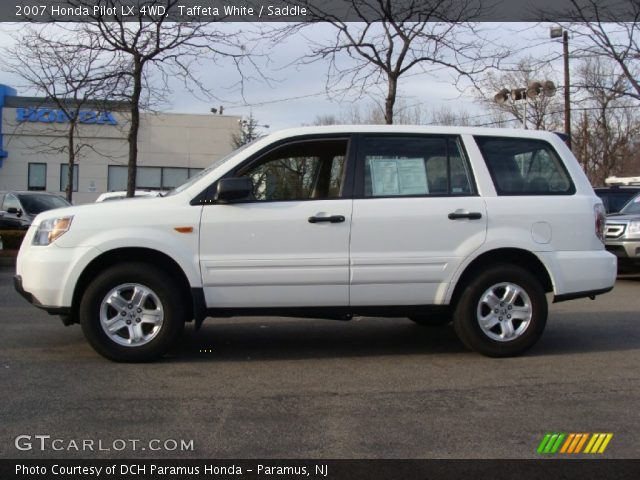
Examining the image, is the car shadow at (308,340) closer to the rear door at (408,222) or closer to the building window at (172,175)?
the rear door at (408,222)

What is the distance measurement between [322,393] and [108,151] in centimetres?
3264

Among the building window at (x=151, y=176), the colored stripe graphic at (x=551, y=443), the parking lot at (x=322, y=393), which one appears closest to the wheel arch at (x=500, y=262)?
the parking lot at (x=322, y=393)

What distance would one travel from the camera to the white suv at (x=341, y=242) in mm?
5449

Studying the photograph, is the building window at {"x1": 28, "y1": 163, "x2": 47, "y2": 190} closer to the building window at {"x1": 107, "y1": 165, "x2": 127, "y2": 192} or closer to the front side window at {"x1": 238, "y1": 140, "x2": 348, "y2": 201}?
the building window at {"x1": 107, "y1": 165, "x2": 127, "y2": 192}

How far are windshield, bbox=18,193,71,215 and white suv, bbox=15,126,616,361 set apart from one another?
1135 centimetres

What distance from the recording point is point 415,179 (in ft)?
19.0

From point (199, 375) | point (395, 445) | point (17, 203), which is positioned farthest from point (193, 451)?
point (17, 203)

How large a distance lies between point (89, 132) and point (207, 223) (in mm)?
31650

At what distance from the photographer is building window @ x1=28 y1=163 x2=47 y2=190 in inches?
1398

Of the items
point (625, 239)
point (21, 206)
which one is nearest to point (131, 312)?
point (625, 239)

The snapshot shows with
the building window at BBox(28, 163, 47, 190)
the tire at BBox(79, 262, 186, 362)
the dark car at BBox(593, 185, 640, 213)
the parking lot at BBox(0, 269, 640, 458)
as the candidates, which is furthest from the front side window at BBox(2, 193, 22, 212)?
the building window at BBox(28, 163, 47, 190)

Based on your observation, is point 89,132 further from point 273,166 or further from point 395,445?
point 395,445

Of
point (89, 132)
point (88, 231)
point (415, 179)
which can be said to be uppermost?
point (89, 132)

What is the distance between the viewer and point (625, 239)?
11.3 m
